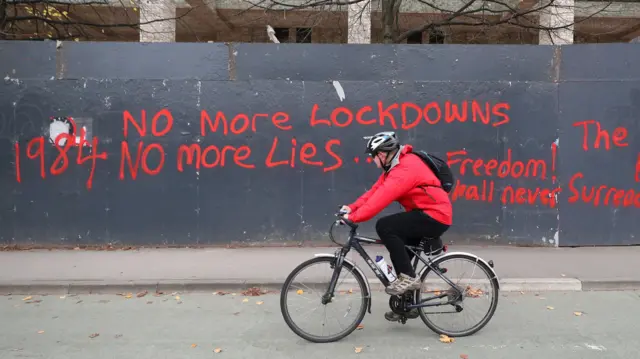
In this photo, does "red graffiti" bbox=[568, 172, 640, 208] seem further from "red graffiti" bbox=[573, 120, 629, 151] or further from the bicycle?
the bicycle

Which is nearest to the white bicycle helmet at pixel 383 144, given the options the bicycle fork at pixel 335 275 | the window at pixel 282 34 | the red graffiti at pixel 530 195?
the bicycle fork at pixel 335 275

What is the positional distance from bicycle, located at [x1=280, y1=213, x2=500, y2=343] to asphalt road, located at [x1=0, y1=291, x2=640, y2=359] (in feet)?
0.34

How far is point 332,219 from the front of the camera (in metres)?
7.79

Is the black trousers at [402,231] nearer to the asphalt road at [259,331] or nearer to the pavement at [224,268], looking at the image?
the pavement at [224,268]

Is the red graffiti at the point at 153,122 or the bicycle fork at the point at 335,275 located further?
the red graffiti at the point at 153,122

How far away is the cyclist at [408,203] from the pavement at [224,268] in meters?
0.49

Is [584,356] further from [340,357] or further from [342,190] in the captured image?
[342,190]

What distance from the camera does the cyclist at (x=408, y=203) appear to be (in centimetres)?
406

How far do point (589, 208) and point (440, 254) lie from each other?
478 centimetres

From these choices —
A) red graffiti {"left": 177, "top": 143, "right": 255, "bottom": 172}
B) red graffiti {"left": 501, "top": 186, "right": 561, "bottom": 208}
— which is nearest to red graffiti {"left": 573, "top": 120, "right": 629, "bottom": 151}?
red graffiti {"left": 501, "top": 186, "right": 561, "bottom": 208}

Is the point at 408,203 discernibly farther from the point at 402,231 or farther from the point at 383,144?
the point at 383,144

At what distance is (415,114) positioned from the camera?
7766 millimetres

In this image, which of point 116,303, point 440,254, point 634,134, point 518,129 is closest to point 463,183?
point 518,129

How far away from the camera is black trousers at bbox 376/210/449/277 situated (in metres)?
4.11
